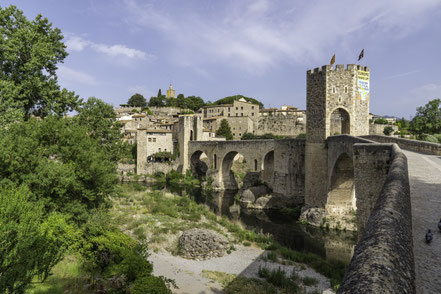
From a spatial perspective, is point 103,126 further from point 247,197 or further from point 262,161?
point 262,161

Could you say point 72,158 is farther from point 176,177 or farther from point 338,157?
point 176,177

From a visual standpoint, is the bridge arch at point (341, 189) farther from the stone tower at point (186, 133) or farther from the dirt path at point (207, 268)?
the stone tower at point (186, 133)

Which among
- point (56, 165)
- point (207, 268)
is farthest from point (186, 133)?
point (56, 165)

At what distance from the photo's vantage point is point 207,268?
12586 mm

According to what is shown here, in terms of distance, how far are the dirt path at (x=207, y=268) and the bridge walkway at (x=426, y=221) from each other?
232 inches

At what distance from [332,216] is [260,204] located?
8166 millimetres

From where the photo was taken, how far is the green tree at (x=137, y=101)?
98.8 metres

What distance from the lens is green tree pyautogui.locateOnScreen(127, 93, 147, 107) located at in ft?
324

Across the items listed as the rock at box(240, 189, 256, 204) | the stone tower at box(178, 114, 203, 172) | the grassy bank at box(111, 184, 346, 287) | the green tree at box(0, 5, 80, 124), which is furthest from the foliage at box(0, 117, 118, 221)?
the stone tower at box(178, 114, 203, 172)

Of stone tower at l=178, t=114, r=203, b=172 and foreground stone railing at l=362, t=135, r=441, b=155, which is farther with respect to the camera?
stone tower at l=178, t=114, r=203, b=172

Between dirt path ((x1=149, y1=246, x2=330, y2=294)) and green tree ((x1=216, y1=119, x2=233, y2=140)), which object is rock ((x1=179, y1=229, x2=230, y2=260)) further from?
green tree ((x1=216, y1=119, x2=233, y2=140))

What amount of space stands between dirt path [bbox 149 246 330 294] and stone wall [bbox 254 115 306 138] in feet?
144

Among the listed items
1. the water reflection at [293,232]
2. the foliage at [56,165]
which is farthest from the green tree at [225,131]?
the foliage at [56,165]

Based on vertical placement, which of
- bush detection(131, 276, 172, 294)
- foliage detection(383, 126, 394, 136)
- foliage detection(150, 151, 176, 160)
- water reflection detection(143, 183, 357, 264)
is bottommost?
water reflection detection(143, 183, 357, 264)
